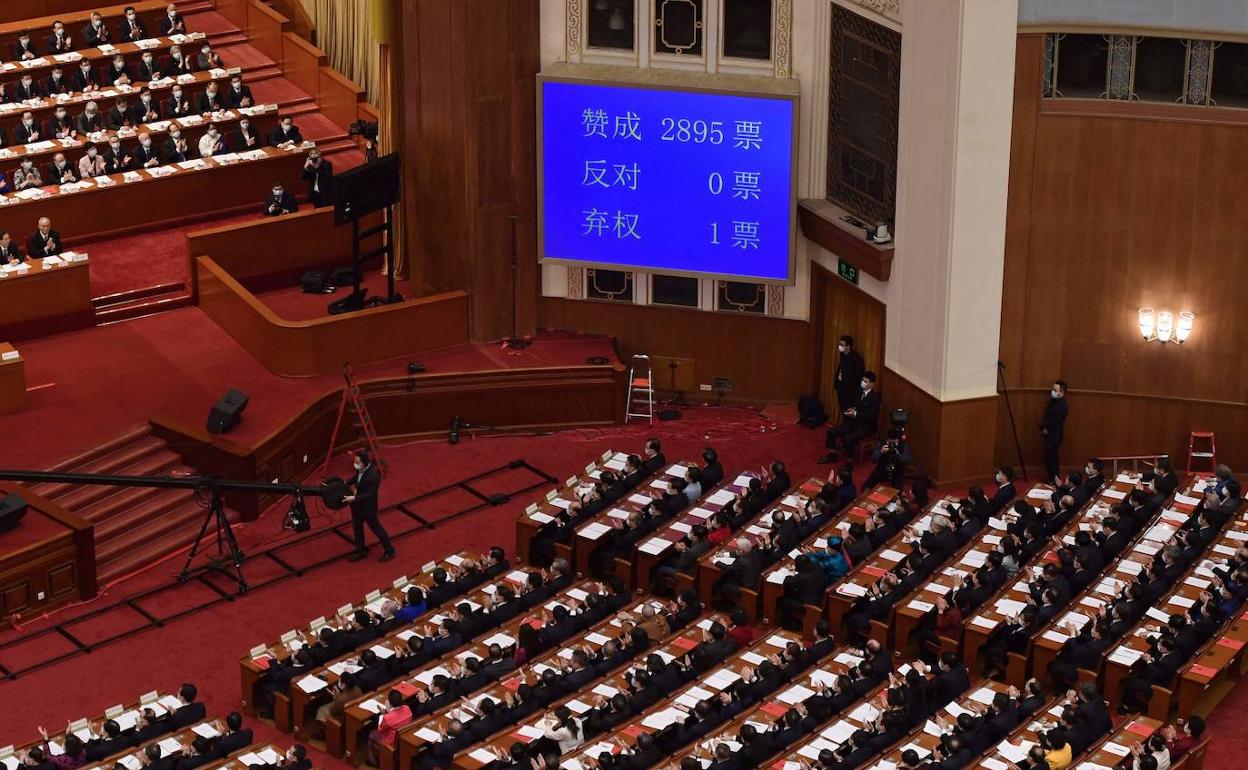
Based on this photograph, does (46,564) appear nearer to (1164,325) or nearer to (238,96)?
(238,96)

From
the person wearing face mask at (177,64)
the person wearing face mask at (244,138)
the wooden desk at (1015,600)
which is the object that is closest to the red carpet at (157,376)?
the person wearing face mask at (244,138)

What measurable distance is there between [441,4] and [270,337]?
15.5ft

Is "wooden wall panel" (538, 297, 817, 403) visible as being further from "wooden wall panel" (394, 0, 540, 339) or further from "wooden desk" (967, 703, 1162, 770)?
"wooden desk" (967, 703, 1162, 770)

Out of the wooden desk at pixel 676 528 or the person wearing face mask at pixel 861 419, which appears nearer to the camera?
the wooden desk at pixel 676 528

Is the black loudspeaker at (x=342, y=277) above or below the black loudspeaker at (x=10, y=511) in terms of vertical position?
above

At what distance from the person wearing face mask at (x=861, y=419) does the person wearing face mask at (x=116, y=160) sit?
35.8ft

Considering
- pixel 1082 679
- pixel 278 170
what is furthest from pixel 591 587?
pixel 278 170

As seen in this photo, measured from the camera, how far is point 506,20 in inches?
1134

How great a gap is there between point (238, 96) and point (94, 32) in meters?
2.54

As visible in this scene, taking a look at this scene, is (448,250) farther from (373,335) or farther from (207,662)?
(207,662)

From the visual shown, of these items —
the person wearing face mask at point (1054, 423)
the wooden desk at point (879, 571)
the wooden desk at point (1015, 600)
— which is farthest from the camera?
the person wearing face mask at point (1054, 423)

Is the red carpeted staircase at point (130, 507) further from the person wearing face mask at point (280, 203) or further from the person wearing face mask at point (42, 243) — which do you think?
the person wearing face mask at point (280, 203)

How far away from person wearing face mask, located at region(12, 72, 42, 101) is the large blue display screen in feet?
27.7

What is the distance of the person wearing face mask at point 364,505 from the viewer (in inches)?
1002
